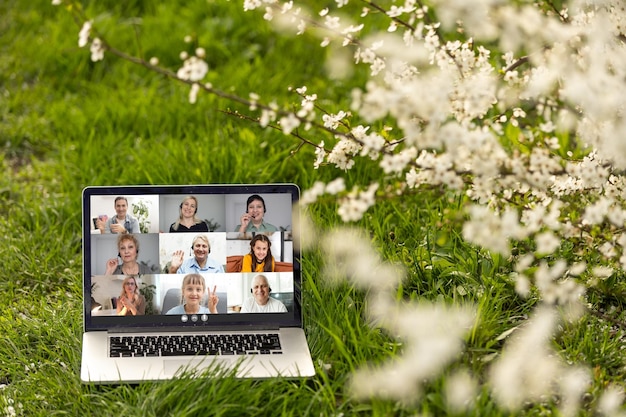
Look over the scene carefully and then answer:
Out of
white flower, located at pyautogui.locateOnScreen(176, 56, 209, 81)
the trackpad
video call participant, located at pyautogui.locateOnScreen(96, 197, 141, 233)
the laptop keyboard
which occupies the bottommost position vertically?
the trackpad

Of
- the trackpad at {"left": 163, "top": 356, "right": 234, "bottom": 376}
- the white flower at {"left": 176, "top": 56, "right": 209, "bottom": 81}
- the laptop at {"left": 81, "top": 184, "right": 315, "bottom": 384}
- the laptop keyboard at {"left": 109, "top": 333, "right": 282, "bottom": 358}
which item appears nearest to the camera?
the white flower at {"left": 176, "top": 56, "right": 209, "bottom": 81}

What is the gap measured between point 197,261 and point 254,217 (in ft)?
0.81

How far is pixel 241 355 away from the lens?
2.71 metres

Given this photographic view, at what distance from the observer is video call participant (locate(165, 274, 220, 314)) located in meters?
2.88

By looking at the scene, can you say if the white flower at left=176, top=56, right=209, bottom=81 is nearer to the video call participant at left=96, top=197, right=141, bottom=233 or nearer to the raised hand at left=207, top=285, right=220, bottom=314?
the video call participant at left=96, top=197, right=141, bottom=233

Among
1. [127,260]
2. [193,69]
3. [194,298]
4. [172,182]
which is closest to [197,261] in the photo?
[194,298]

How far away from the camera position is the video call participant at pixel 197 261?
2898mm

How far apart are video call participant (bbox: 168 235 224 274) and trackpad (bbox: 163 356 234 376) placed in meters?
0.33

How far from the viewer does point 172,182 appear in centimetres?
408

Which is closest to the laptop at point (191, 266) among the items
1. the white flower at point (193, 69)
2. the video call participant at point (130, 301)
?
the video call participant at point (130, 301)

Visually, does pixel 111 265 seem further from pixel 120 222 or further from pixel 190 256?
pixel 190 256

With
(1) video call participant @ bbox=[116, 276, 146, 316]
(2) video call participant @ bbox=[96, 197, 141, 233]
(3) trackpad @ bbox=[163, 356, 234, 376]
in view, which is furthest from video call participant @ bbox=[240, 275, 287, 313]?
(2) video call participant @ bbox=[96, 197, 141, 233]

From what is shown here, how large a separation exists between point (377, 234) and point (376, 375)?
0.99 metres

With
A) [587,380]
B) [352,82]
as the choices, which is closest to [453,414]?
[587,380]
